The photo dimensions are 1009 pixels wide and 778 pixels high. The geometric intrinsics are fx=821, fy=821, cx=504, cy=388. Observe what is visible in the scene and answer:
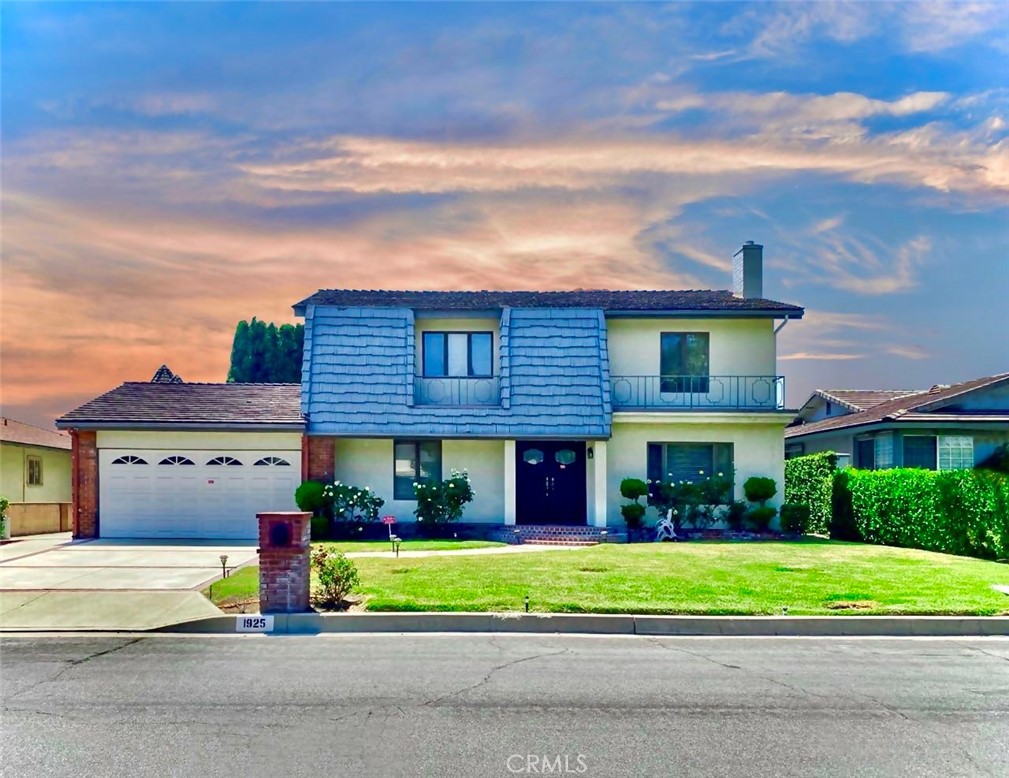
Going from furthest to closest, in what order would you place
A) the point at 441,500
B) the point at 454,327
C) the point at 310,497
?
the point at 454,327 → the point at 441,500 → the point at 310,497

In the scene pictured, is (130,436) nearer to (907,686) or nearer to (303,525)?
(303,525)

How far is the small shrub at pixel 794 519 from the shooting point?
74.2 ft

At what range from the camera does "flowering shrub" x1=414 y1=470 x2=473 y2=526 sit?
2227 cm

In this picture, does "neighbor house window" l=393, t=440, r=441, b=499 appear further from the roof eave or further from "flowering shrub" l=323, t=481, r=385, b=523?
the roof eave

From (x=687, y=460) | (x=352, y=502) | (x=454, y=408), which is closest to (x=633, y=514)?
(x=687, y=460)

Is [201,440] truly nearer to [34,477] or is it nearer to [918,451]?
[34,477]

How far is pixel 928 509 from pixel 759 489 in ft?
15.3

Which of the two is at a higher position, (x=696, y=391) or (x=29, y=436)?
(x=696, y=391)

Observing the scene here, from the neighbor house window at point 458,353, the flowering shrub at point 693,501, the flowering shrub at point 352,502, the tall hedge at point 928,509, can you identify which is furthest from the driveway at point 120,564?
the tall hedge at point 928,509

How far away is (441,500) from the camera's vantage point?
22297 millimetres

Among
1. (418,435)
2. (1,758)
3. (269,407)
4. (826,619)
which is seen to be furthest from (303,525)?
(269,407)

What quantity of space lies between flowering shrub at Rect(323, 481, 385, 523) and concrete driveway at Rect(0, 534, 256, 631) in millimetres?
2493

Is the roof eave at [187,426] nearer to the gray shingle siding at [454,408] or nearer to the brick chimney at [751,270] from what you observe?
the gray shingle siding at [454,408]

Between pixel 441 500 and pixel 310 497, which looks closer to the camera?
pixel 310 497
